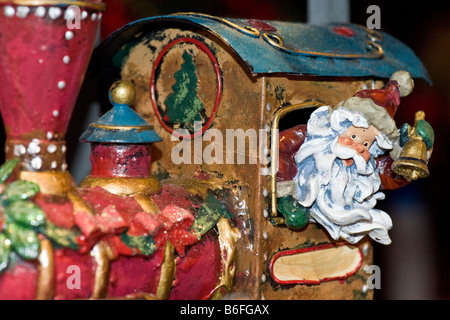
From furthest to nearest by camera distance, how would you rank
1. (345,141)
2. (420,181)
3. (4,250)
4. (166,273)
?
(420,181), (345,141), (166,273), (4,250)

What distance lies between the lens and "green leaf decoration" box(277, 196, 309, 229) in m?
1.60

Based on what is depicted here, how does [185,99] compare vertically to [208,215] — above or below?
above

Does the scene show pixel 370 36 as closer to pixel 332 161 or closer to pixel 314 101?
pixel 314 101

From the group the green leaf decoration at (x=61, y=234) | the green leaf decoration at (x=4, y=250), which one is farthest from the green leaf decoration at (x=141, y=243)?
the green leaf decoration at (x=4, y=250)

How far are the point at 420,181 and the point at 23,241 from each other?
206 cm

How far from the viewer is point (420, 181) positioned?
296 centimetres

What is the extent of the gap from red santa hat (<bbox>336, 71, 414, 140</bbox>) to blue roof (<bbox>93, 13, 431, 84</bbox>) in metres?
0.13

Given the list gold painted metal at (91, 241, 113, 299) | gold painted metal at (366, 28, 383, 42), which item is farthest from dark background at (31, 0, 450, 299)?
gold painted metal at (91, 241, 113, 299)

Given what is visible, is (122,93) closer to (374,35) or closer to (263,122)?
(263,122)

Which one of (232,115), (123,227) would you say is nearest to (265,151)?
(232,115)

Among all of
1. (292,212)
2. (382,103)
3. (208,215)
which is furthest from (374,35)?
(208,215)

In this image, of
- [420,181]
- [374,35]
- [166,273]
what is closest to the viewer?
[166,273]

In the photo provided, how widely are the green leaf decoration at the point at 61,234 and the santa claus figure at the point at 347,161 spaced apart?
0.53 m

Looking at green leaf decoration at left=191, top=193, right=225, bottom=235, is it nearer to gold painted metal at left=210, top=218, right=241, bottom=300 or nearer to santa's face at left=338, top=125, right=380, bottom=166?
gold painted metal at left=210, top=218, right=241, bottom=300
